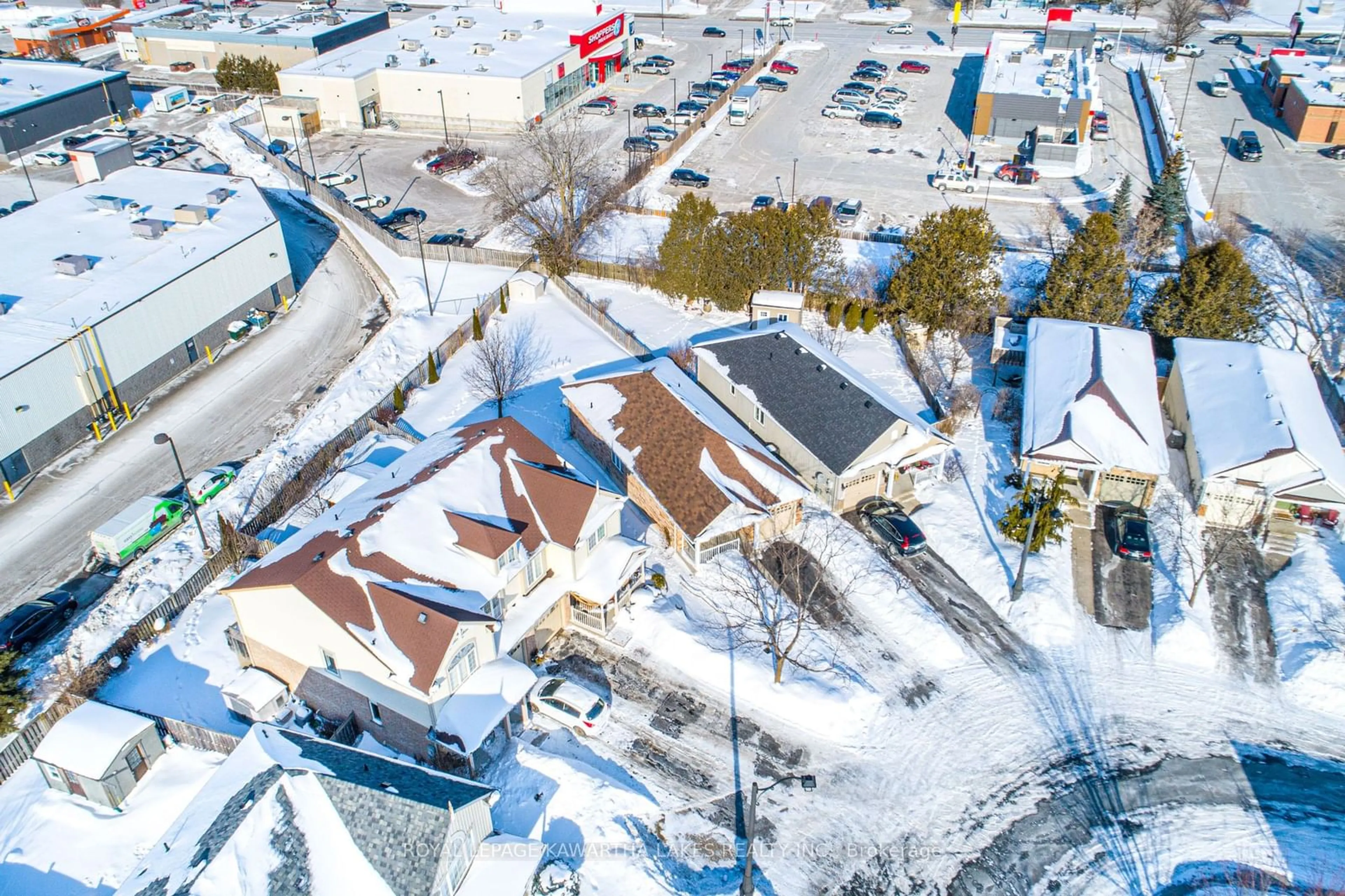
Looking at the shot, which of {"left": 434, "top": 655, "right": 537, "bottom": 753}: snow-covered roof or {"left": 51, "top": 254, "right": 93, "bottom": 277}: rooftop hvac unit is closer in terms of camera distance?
{"left": 434, "top": 655, "right": 537, "bottom": 753}: snow-covered roof

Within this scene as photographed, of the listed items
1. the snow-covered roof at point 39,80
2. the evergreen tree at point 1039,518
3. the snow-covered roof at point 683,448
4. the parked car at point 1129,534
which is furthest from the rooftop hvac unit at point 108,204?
the parked car at point 1129,534

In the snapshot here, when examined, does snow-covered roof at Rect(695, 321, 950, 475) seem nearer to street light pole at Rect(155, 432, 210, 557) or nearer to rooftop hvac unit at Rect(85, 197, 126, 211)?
street light pole at Rect(155, 432, 210, 557)

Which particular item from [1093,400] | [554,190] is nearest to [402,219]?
[554,190]

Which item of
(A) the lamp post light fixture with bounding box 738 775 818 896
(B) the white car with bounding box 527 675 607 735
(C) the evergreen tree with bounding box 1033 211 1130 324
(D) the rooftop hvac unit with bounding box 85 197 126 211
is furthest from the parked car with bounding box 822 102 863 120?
(A) the lamp post light fixture with bounding box 738 775 818 896

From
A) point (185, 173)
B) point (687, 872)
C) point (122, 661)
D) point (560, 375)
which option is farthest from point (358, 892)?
point (185, 173)

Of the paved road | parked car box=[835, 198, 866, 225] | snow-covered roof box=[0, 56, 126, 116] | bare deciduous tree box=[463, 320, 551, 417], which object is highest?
snow-covered roof box=[0, 56, 126, 116]

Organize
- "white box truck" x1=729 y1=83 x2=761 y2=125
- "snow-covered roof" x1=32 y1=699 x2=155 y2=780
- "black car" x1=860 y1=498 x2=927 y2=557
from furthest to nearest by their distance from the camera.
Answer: "white box truck" x1=729 y1=83 x2=761 y2=125, "black car" x1=860 y1=498 x2=927 y2=557, "snow-covered roof" x1=32 y1=699 x2=155 y2=780
